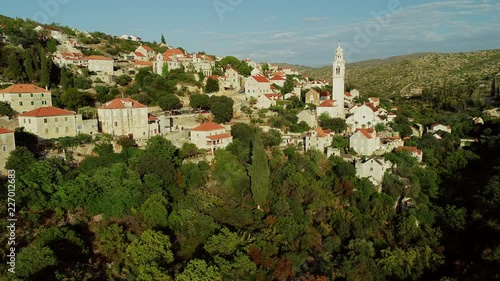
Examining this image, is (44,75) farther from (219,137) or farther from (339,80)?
(339,80)

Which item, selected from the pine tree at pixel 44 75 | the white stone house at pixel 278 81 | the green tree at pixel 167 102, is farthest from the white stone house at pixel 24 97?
the white stone house at pixel 278 81

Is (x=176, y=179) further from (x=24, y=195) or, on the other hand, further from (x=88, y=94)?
(x=88, y=94)

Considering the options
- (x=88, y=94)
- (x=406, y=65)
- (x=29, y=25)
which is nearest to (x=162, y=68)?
(x=88, y=94)

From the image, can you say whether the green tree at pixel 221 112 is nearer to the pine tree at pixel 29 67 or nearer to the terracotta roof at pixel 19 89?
the terracotta roof at pixel 19 89

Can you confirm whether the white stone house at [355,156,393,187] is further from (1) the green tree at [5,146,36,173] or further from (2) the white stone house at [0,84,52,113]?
(2) the white stone house at [0,84,52,113]

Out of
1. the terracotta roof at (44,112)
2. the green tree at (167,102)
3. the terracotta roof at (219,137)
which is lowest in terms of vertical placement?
the terracotta roof at (219,137)
